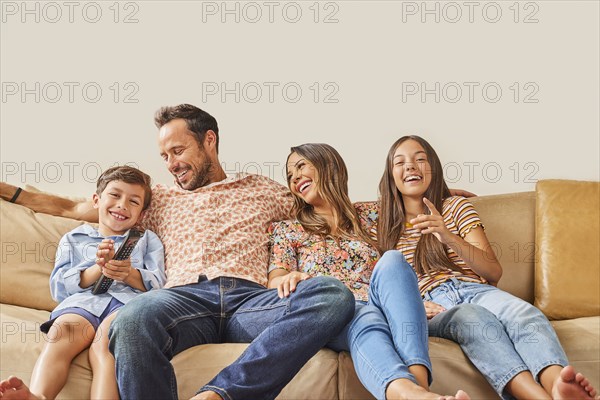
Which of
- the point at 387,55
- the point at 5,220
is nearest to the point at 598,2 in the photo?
the point at 387,55

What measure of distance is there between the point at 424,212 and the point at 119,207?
0.95 m

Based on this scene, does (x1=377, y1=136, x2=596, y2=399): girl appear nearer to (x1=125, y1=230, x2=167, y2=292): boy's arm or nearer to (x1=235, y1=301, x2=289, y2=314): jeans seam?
(x1=235, y1=301, x2=289, y2=314): jeans seam

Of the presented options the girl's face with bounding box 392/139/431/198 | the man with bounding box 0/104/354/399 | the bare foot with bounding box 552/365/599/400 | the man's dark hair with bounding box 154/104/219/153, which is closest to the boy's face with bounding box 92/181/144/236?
the man with bounding box 0/104/354/399

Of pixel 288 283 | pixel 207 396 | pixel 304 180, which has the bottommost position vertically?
pixel 207 396

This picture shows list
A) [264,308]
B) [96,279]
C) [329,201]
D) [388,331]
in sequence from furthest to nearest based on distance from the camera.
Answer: [329,201] < [96,279] < [264,308] < [388,331]

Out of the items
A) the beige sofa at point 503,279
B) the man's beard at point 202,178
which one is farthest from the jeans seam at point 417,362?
the man's beard at point 202,178

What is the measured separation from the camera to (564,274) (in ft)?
7.89

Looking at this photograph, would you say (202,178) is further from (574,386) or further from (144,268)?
(574,386)

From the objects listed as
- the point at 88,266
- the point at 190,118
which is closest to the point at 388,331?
the point at 88,266

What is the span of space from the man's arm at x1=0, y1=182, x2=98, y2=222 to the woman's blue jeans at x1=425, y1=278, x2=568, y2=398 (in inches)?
47.5

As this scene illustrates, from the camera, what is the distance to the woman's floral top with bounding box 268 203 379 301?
220 centimetres

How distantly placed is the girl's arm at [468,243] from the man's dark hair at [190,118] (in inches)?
30.6

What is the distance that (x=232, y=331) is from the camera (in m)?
1.97

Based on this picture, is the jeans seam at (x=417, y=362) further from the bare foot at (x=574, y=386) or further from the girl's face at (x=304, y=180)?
the girl's face at (x=304, y=180)
